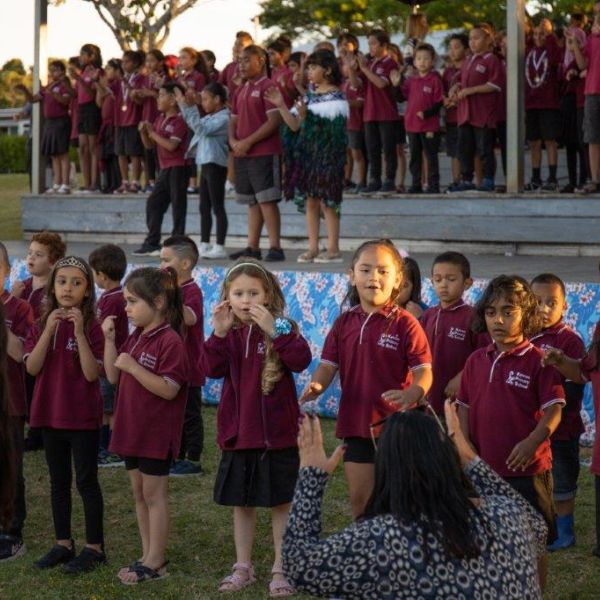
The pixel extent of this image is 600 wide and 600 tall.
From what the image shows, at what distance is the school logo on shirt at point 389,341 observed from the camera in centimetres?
512

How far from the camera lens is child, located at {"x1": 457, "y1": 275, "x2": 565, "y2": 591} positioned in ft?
16.6

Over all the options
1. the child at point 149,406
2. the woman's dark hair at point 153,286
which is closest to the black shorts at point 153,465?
the child at point 149,406

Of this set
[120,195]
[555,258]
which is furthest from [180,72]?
[555,258]

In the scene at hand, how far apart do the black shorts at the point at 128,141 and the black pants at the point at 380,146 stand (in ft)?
9.11

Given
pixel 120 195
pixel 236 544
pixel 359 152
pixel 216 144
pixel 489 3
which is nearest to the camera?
pixel 236 544

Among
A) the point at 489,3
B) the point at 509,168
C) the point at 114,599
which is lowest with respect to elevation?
the point at 114,599

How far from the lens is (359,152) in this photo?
13.1 m

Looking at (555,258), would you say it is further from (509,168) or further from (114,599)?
(114,599)

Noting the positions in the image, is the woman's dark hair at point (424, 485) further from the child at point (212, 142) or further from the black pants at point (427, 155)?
the black pants at point (427, 155)

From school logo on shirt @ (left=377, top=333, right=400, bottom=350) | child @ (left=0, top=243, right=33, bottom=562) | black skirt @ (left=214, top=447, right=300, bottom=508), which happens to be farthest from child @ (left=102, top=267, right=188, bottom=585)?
school logo on shirt @ (left=377, top=333, right=400, bottom=350)

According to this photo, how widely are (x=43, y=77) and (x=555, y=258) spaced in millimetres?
6902

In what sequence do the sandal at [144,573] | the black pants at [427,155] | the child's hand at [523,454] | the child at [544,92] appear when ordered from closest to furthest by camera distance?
the child's hand at [523,454] < the sandal at [144,573] < the child at [544,92] < the black pants at [427,155]

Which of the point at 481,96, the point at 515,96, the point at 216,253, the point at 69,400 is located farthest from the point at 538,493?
the point at 481,96

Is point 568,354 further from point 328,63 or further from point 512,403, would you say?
point 328,63
